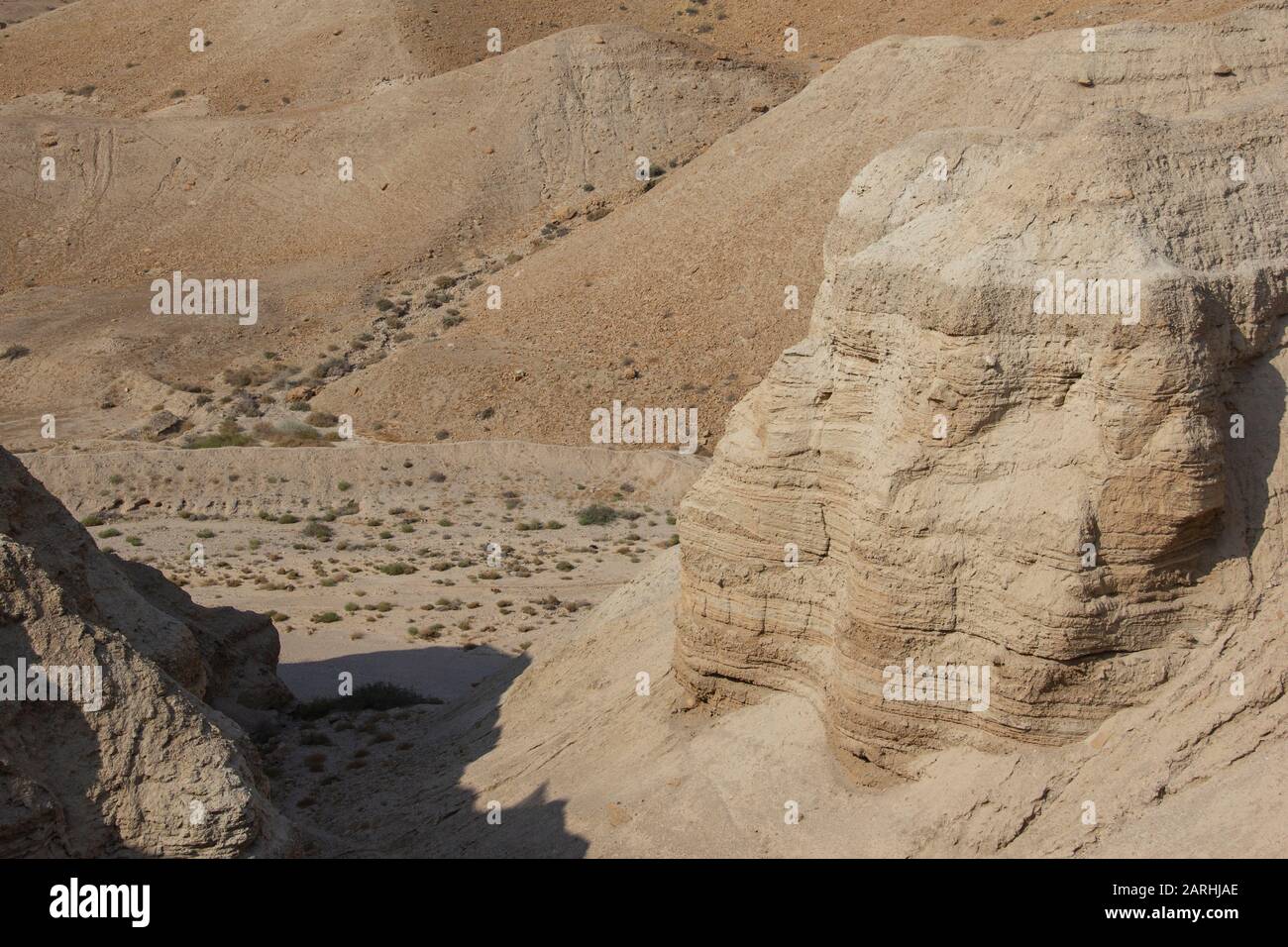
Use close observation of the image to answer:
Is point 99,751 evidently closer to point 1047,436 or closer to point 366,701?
point 1047,436

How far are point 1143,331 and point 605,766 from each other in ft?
19.2

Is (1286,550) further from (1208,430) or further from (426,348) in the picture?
(426,348)

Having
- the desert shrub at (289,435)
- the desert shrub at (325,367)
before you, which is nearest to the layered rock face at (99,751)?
the desert shrub at (289,435)

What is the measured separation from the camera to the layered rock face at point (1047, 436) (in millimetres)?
9109

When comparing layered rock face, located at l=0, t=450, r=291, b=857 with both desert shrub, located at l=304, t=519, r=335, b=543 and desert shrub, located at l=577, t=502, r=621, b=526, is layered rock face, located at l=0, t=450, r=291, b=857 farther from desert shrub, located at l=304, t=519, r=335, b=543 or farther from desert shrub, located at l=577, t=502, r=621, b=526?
desert shrub, located at l=577, t=502, r=621, b=526

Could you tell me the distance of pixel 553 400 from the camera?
34250mm

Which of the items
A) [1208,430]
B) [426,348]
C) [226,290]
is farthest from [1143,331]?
[226,290]

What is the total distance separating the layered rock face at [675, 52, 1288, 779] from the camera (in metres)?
9.11

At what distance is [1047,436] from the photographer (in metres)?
9.48

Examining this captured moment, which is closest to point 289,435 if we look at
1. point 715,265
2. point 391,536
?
point 391,536

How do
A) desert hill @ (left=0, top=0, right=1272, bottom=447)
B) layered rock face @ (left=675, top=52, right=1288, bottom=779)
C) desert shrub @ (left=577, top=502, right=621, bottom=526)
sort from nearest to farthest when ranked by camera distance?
layered rock face @ (left=675, top=52, right=1288, bottom=779), desert shrub @ (left=577, top=502, right=621, bottom=526), desert hill @ (left=0, top=0, right=1272, bottom=447)

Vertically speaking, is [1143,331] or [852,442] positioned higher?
[1143,331]

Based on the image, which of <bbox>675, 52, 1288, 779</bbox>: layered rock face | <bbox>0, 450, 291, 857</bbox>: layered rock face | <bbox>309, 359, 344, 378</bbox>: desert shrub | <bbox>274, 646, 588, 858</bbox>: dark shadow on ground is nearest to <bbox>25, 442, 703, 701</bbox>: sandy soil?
<bbox>274, 646, 588, 858</bbox>: dark shadow on ground

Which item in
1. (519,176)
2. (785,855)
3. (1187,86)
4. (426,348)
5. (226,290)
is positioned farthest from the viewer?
(519,176)
